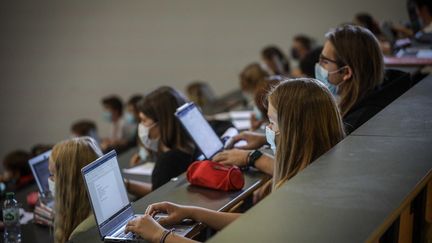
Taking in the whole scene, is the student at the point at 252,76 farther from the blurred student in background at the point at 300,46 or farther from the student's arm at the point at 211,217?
the student's arm at the point at 211,217

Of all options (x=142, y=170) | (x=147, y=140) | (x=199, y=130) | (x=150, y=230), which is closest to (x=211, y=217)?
(x=150, y=230)

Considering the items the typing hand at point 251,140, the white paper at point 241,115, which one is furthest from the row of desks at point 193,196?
the white paper at point 241,115

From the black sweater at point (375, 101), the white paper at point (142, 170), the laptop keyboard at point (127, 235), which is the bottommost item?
the white paper at point (142, 170)

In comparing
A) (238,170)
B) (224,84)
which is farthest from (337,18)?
(238,170)

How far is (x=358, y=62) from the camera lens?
3.36 meters

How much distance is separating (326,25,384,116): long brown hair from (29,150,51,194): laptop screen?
169 centimetres

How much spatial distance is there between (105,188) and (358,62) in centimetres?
147

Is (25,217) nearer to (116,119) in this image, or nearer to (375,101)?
(375,101)

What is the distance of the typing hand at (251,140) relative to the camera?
354cm

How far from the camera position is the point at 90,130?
6730 mm

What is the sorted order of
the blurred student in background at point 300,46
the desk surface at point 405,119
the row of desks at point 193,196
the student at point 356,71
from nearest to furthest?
1. the desk surface at point 405,119
2. the row of desks at point 193,196
3. the student at point 356,71
4. the blurred student in background at point 300,46

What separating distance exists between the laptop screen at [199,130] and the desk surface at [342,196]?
3.54 ft

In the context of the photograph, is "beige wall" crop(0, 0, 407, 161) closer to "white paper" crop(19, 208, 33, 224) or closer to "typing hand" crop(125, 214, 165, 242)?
"white paper" crop(19, 208, 33, 224)

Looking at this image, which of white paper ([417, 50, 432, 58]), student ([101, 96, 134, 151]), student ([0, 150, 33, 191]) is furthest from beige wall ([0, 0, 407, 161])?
student ([0, 150, 33, 191])
